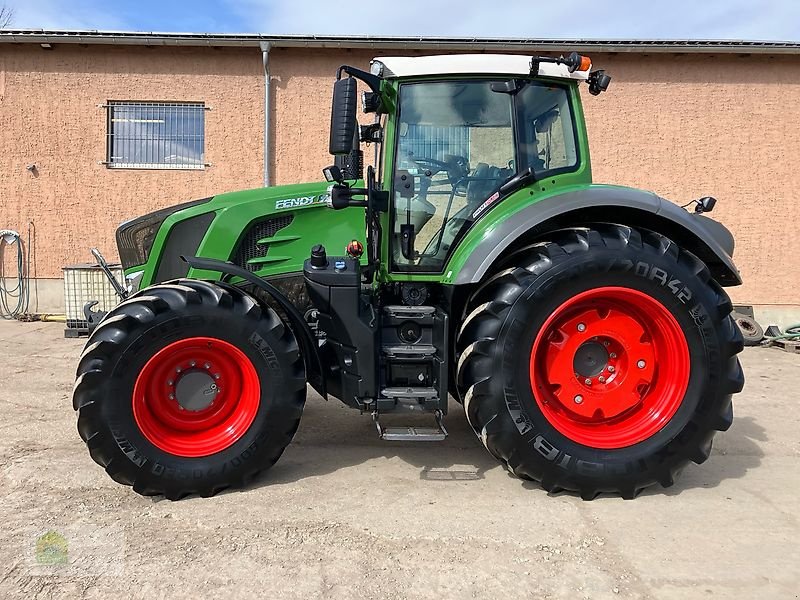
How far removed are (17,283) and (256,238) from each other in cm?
772

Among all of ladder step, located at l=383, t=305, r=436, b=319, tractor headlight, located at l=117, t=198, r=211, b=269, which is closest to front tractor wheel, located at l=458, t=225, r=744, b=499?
ladder step, located at l=383, t=305, r=436, b=319

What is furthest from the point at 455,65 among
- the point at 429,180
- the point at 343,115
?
the point at 343,115

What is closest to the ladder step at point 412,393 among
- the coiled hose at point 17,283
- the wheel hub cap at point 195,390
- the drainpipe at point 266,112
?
the wheel hub cap at point 195,390

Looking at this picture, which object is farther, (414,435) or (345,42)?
(345,42)

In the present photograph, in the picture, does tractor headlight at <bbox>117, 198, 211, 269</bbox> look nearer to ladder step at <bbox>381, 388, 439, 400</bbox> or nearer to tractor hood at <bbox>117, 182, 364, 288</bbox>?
tractor hood at <bbox>117, 182, 364, 288</bbox>

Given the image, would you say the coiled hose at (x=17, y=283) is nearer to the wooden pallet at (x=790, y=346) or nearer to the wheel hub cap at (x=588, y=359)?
the wheel hub cap at (x=588, y=359)

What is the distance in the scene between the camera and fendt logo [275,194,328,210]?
3531 millimetres

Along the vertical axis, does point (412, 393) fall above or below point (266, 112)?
below

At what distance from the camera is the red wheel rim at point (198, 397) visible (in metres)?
2.92

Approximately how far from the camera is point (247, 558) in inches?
92.0

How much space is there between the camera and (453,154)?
3260 mm

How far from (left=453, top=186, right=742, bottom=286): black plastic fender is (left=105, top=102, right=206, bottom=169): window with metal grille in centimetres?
729

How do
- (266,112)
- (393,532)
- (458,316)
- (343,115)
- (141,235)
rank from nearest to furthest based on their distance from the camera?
(393,532), (343,115), (458,316), (141,235), (266,112)

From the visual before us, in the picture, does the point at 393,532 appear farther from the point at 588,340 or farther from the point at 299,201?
the point at 299,201
